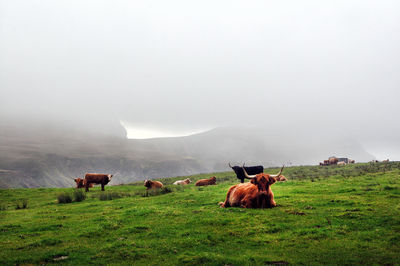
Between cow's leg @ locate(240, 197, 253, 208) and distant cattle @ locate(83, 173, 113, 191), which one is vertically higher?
cow's leg @ locate(240, 197, 253, 208)

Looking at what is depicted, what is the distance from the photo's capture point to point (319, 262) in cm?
629

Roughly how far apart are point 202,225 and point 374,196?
9.99 meters

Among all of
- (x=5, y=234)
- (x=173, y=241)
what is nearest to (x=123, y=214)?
(x=5, y=234)

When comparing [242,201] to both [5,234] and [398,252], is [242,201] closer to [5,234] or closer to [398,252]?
[398,252]

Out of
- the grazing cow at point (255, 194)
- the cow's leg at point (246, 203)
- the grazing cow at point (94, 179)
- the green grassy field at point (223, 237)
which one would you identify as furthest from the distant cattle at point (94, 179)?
the cow's leg at point (246, 203)

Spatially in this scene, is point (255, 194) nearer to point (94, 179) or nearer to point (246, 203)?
point (246, 203)

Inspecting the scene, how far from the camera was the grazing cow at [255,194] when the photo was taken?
12102 mm

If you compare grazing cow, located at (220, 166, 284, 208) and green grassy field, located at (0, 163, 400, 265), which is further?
grazing cow, located at (220, 166, 284, 208)

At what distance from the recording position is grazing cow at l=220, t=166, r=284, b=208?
39.7 ft

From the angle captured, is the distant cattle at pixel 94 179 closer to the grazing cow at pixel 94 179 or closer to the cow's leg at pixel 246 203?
the grazing cow at pixel 94 179

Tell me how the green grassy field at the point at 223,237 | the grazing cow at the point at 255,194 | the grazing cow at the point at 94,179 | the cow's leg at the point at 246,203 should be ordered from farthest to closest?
the grazing cow at the point at 94,179, the cow's leg at the point at 246,203, the grazing cow at the point at 255,194, the green grassy field at the point at 223,237

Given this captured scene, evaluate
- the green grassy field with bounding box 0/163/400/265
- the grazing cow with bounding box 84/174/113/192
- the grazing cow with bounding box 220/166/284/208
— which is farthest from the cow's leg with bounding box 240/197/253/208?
the grazing cow with bounding box 84/174/113/192

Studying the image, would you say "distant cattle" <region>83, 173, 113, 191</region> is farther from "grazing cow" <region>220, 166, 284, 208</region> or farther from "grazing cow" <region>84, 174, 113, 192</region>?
"grazing cow" <region>220, 166, 284, 208</region>

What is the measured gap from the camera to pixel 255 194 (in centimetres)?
1275
